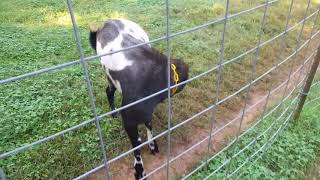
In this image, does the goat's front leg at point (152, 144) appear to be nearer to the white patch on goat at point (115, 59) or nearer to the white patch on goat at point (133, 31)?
the white patch on goat at point (115, 59)

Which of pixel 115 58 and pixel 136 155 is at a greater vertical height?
pixel 115 58

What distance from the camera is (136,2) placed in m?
8.53

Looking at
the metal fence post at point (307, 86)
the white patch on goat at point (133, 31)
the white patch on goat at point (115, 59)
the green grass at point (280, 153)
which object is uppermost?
the white patch on goat at point (133, 31)

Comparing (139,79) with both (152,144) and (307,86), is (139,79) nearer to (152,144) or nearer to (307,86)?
(152,144)

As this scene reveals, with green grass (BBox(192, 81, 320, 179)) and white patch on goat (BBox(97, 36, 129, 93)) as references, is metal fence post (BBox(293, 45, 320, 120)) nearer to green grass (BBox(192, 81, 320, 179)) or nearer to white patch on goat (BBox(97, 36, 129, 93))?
green grass (BBox(192, 81, 320, 179))

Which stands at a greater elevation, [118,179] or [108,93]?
[108,93]

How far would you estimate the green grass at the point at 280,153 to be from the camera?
337cm

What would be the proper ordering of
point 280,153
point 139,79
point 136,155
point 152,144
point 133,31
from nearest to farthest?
point 139,79
point 136,155
point 280,153
point 152,144
point 133,31

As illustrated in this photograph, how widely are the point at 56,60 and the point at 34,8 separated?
120 inches

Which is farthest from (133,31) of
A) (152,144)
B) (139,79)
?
(152,144)

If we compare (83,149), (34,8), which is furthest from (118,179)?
(34,8)

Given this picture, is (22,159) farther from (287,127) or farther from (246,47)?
(246,47)

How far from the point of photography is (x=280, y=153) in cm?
365

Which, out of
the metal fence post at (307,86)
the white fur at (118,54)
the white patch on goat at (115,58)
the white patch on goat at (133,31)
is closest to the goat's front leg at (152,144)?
the white fur at (118,54)
